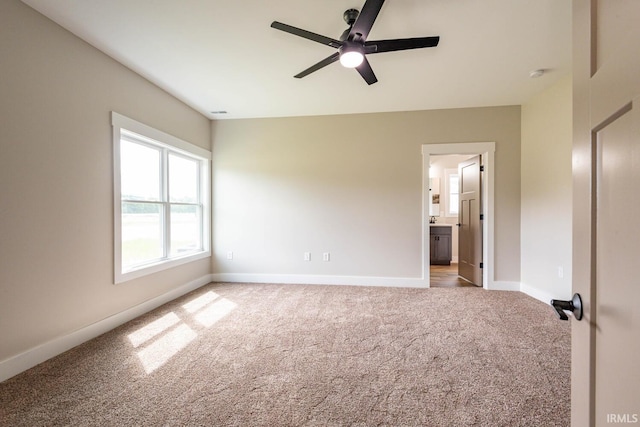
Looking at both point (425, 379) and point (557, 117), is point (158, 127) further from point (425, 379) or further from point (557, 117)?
point (557, 117)

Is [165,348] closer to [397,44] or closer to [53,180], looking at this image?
[53,180]

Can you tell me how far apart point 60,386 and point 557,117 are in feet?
17.3

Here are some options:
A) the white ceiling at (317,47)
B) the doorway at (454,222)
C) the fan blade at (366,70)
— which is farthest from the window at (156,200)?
the doorway at (454,222)

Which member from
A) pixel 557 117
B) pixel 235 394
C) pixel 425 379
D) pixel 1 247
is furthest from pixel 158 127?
pixel 557 117

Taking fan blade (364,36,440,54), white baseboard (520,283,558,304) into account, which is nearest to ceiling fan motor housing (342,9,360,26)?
fan blade (364,36,440,54)

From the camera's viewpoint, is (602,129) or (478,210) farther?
(478,210)

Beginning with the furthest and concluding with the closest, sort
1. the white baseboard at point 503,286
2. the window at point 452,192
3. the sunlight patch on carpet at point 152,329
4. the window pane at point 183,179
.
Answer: the window at point 452,192, the white baseboard at point 503,286, the window pane at point 183,179, the sunlight patch on carpet at point 152,329

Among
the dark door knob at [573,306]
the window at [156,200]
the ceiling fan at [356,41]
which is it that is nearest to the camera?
the dark door knob at [573,306]

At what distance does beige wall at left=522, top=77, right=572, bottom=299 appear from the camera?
119 inches

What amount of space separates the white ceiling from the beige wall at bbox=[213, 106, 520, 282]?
19.5 inches

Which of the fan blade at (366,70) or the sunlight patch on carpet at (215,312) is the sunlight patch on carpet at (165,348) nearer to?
the sunlight patch on carpet at (215,312)

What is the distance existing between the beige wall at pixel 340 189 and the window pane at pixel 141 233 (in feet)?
3.51

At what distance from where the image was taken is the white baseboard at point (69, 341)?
1.87m

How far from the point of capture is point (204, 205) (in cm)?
425
